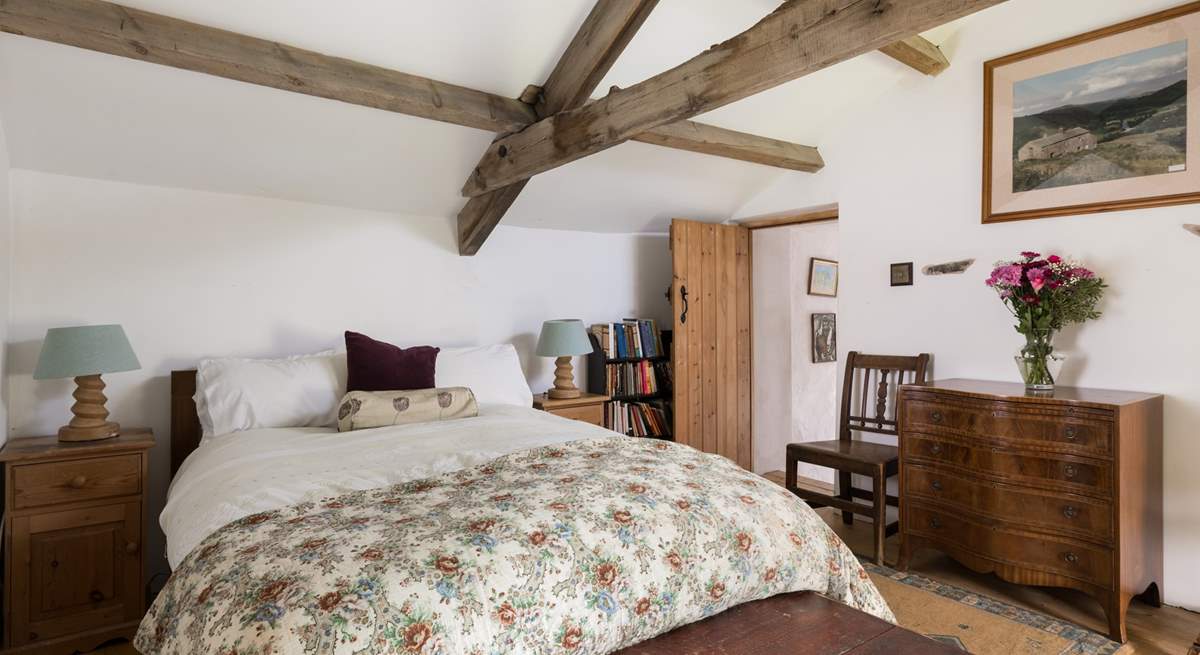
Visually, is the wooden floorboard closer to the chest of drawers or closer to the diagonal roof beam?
the chest of drawers

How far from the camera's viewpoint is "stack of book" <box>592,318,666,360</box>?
13.0 feet

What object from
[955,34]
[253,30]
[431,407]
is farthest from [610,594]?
[955,34]

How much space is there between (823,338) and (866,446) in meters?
1.80

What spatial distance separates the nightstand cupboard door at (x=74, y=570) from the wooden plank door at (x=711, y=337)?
274 centimetres

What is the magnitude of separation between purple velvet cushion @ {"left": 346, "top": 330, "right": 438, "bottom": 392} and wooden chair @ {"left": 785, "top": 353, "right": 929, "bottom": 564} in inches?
75.2

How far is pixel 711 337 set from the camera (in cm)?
421

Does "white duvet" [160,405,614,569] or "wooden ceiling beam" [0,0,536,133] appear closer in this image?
"white duvet" [160,405,614,569]

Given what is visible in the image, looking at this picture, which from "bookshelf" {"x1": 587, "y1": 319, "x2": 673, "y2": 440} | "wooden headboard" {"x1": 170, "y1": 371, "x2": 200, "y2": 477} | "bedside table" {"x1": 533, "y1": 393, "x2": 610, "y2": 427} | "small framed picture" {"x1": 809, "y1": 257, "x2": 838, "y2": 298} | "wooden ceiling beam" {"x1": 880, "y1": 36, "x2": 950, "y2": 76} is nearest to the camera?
"wooden headboard" {"x1": 170, "y1": 371, "x2": 200, "y2": 477}

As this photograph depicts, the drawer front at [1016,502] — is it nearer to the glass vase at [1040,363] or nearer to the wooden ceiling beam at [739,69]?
the glass vase at [1040,363]

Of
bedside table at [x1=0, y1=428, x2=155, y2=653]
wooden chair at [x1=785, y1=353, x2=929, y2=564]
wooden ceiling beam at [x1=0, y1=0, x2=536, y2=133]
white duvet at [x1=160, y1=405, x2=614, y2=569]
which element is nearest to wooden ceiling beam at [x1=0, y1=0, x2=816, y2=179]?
wooden ceiling beam at [x1=0, y1=0, x2=536, y2=133]

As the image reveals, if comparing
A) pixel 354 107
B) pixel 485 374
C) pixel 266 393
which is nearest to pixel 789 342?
pixel 485 374

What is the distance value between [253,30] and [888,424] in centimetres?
329

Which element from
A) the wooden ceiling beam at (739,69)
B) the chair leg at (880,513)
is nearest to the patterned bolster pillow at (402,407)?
the wooden ceiling beam at (739,69)

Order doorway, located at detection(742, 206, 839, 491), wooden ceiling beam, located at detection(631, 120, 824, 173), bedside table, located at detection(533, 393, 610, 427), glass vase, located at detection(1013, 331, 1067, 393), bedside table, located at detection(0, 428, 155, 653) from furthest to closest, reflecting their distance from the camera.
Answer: doorway, located at detection(742, 206, 839, 491) < bedside table, located at detection(533, 393, 610, 427) < wooden ceiling beam, located at detection(631, 120, 824, 173) < glass vase, located at detection(1013, 331, 1067, 393) < bedside table, located at detection(0, 428, 155, 653)
